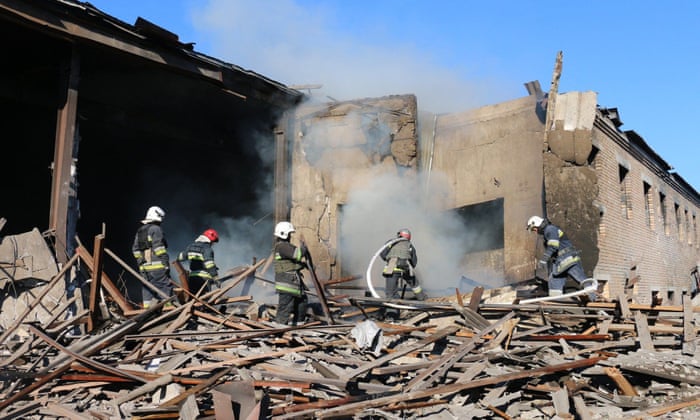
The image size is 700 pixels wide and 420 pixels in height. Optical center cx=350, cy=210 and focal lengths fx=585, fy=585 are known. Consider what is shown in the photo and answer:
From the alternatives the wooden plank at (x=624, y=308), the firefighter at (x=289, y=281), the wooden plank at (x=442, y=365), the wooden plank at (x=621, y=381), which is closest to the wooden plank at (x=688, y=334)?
the wooden plank at (x=624, y=308)

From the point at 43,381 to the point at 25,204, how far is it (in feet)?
29.4

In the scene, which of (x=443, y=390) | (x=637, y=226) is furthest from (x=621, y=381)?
(x=637, y=226)

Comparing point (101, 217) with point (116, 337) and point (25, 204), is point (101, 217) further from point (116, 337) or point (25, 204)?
point (116, 337)

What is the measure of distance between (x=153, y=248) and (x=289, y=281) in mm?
2134

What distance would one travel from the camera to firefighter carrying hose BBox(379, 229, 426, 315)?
9.30 m

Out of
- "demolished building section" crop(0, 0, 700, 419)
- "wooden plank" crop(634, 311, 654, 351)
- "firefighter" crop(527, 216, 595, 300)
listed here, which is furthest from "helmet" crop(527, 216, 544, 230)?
"wooden plank" crop(634, 311, 654, 351)

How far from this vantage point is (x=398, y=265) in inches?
368

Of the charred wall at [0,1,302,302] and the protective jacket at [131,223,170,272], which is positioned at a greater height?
the charred wall at [0,1,302,302]

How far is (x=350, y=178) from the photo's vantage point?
12.6 metres

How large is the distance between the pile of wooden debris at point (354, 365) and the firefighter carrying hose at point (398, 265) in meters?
1.59

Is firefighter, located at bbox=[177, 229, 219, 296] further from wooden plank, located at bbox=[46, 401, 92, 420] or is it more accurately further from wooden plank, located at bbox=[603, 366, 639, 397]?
wooden plank, located at bbox=[603, 366, 639, 397]

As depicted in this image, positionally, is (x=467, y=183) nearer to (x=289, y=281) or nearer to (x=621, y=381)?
(x=289, y=281)

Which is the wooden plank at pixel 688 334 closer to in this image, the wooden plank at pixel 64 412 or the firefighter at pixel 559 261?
the firefighter at pixel 559 261

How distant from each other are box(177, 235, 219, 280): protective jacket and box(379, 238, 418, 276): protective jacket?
2694mm
